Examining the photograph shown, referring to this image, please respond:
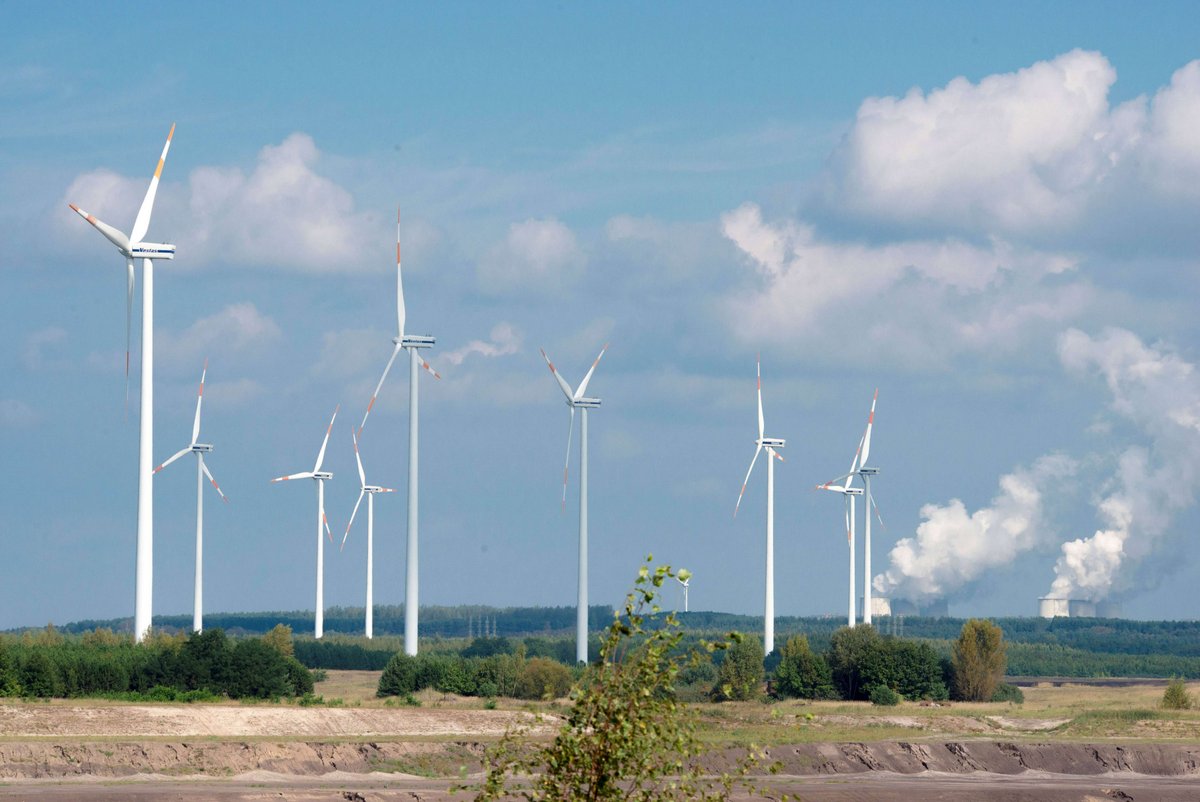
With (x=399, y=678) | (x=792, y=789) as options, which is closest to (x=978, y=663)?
(x=399, y=678)

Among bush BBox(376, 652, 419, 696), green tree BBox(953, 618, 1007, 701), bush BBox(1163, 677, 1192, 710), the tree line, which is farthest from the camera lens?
green tree BBox(953, 618, 1007, 701)

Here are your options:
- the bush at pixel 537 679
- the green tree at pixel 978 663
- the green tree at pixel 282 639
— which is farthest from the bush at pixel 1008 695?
the green tree at pixel 282 639

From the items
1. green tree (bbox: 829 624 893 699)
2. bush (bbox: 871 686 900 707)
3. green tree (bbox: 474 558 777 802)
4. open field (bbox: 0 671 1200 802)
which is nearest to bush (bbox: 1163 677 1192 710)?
open field (bbox: 0 671 1200 802)

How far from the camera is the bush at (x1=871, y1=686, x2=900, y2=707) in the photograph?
117250mm

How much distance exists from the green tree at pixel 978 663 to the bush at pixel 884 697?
8.21 metres

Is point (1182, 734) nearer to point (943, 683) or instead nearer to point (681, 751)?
point (943, 683)

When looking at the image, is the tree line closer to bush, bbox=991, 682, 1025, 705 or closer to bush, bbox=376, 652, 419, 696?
bush, bbox=376, 652, 419, 696

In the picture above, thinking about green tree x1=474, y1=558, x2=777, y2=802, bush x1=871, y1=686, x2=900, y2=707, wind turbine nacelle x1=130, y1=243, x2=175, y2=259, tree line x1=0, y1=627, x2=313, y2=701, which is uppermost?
wind turbine nacelle x1=130, y1=243, x2=175, y2=259

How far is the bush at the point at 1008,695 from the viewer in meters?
127

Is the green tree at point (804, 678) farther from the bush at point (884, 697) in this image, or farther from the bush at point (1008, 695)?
the bush at point (1008, 695)

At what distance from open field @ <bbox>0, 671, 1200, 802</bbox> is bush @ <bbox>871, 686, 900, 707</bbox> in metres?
8.47

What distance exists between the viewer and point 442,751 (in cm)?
7738

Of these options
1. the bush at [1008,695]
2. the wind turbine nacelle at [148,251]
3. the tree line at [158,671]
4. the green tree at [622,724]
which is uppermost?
the wind turbine nacelle at [148,251]

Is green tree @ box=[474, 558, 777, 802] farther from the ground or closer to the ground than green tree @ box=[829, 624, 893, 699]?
farther from the ground
